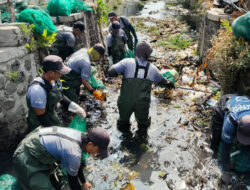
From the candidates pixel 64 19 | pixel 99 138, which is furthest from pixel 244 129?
pixel 64 19

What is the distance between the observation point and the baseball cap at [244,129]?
3080 millimetres

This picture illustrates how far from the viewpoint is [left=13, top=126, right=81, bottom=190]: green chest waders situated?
279cm

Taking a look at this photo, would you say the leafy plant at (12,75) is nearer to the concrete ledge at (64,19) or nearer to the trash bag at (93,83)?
the trash bag at (93,83)

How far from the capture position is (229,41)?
4.72 metres

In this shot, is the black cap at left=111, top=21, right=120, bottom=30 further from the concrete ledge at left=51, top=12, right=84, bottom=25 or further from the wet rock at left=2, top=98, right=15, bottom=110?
the wet rock at left=2, top=98, right=15, bottom=110

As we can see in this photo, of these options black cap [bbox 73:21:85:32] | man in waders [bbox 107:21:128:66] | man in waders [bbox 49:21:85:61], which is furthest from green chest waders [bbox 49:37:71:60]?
man in waders [bbox 107:21:128:66]

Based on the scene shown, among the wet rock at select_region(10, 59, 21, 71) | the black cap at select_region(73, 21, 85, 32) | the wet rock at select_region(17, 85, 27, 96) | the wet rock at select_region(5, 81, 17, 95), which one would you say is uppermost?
the black cap at select_region(73, 21, 85, 32)

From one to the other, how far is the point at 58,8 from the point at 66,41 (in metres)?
1.62

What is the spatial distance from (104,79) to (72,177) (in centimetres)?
502

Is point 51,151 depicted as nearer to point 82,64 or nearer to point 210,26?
point 82,64

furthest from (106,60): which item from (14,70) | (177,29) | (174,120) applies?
(177,29)

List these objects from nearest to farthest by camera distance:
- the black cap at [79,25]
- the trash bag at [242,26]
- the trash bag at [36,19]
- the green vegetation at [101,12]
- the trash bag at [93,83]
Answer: the trash bag at [242,26] < the trash bag at [36,19] < the black cap at [79,25] < the trash bag at [93,83] < the green vegetation at [101,12]

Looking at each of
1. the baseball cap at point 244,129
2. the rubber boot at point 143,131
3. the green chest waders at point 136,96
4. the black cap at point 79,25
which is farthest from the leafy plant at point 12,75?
the baseball cap at point 244,129

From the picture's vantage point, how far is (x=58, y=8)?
22.0ft
